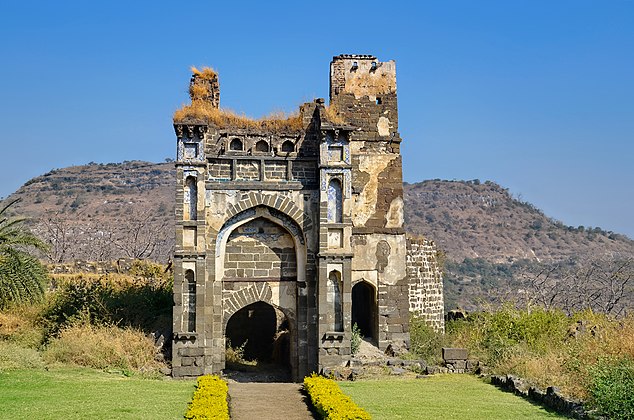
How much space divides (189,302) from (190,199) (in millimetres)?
2889

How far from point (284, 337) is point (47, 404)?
41.7 feet

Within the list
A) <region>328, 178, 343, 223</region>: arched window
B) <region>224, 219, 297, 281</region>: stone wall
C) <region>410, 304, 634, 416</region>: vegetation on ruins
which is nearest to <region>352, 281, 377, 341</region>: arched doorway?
<region>410, 304, 634, 416</region>: vegetation on ruins

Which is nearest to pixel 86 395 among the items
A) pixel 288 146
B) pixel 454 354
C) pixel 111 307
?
pixel 111 307

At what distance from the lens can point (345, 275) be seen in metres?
20.9

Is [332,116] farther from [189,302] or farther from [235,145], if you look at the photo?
[189,302]

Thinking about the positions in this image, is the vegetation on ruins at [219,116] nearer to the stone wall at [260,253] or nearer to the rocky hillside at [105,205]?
the stone wall at [260,253]

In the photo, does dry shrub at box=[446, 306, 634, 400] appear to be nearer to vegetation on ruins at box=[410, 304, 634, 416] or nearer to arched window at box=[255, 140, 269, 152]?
vegetation on ruins at box=[410, 304, 634, 416]

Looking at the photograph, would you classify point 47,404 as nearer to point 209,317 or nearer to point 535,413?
point 209,317

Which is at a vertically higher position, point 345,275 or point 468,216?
point 468,216

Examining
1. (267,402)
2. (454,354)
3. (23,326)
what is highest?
(23,326)

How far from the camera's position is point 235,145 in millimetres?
21438

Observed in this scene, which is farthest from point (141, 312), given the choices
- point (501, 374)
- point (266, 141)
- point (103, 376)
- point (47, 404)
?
point (501, 374)

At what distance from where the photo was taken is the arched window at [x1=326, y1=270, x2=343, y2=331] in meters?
20.9

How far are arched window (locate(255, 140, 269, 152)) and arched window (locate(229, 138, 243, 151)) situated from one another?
0.48m
